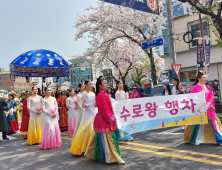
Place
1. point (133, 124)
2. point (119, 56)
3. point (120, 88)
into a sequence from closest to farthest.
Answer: point (133, 124)
point (120, 88)
point (119, 56)

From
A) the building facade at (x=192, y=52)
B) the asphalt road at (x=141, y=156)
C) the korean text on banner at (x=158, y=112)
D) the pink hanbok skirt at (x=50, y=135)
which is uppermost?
the building facade at (x=192, y=52)

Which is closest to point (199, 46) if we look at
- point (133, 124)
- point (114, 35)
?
point (133, 124)

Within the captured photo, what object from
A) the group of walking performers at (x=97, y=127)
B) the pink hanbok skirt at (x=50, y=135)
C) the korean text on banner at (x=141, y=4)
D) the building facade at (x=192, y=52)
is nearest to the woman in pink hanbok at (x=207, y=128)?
the group of walking performers at (x=97, y=127)

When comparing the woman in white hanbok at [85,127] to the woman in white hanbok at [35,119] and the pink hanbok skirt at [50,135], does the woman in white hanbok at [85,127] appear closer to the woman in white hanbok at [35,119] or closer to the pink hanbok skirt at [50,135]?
the pink hanbok skirt at [50,135]

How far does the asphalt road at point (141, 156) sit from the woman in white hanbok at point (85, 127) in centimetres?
23

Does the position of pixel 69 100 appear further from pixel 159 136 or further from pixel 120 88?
pixel 159 136

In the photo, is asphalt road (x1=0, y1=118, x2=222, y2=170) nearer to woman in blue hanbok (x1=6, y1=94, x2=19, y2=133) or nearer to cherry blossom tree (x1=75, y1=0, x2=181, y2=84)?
woman in blue hanbok (x1=6, y1=94, x2=19, y2=133)

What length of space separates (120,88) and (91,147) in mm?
3242

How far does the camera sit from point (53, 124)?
274 inches

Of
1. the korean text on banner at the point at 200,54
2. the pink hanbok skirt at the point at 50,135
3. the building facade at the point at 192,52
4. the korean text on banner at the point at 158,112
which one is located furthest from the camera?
the building facade at the point at 192,52

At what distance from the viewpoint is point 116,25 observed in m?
17.2

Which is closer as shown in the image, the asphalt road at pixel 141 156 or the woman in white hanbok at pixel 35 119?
the asphalt road at pixel 141 156

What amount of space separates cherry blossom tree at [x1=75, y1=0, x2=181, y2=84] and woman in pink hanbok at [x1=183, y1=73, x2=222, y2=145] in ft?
34.4

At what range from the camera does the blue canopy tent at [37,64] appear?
885 cm
